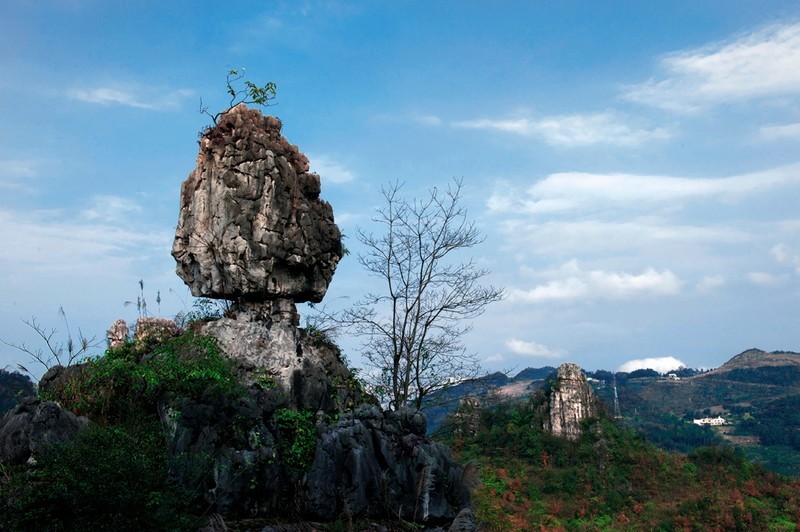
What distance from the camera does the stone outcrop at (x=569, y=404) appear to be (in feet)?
171

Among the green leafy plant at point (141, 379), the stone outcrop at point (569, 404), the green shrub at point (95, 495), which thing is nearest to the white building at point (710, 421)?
the stone outcrop at point (569, 404)

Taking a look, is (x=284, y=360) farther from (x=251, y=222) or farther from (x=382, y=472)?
(x=382, y=472)

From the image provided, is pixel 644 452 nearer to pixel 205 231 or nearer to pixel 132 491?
pixel 205 231

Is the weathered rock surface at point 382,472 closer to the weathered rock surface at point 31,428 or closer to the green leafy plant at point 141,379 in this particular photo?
the green leafy plant at point 141,379

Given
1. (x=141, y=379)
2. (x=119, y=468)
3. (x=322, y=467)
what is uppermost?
(x=141, y=379)

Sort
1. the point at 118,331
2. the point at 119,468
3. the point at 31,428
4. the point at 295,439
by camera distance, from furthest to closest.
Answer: the point at 118,331, the point at 31,428, the point at 295,439, the point at 119,468

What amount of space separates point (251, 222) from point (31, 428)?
648 centimetres

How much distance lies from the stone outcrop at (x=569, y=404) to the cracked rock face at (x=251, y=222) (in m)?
38.3

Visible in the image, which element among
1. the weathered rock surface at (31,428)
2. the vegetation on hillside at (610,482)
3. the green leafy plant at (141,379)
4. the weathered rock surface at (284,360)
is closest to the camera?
the weathered rock surface at (31,428)

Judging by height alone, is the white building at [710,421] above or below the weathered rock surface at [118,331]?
below

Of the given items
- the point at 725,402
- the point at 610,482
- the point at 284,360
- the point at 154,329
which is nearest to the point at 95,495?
the point at 284,360

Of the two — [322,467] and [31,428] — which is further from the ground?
[31,428]

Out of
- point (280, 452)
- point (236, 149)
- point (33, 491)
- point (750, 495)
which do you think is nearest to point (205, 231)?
point (236, 149)

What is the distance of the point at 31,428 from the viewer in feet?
42.0
